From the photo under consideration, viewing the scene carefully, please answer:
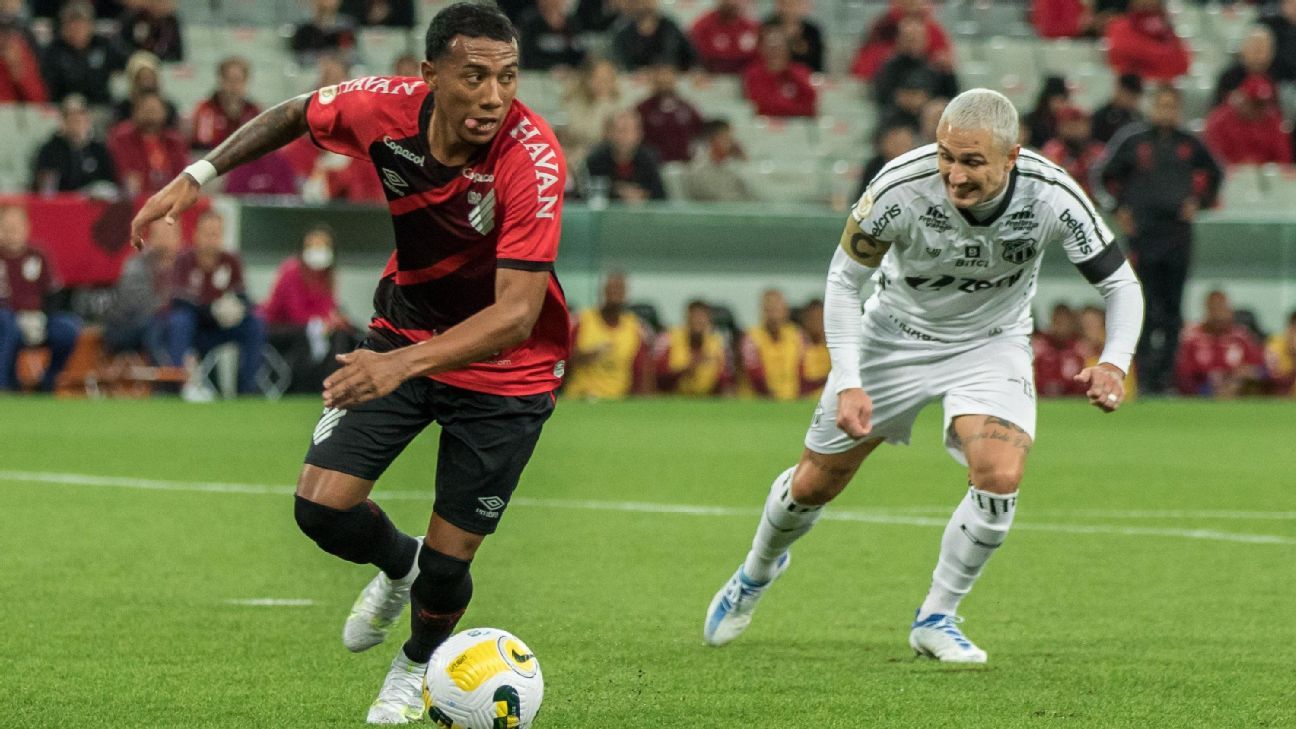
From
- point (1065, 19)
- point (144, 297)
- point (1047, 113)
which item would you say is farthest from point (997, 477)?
point (1065, 19)

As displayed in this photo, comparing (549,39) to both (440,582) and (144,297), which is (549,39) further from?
(440,582)

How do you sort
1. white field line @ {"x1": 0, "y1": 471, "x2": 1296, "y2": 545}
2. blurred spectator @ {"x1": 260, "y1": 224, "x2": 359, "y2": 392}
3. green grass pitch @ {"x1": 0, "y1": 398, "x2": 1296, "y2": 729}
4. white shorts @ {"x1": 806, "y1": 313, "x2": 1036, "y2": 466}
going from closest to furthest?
green grass pitch @ {"x1": 0, "y1": 398, "x2": 1296, "y2": 729}, white shorts @ {"x1": 806, "y1": 313, "x2": 1036, "y2": 466}, white field line @ {"x1": 0, "y1": 471, "x2": 1296, "y2": 545}, blurred spectator @ {"x1": 260, "y1": 224, "x2": 359, "y2": 392}

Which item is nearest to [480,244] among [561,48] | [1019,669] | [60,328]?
[1019,669]

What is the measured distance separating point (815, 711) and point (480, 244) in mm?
1692

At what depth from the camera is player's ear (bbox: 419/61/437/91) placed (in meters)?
5.66

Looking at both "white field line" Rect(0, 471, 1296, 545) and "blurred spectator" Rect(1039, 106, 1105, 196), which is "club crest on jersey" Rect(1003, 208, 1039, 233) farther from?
"blurred spectator" Rect(1039, 106, 1105, 196)

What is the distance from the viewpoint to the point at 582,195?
19.2m

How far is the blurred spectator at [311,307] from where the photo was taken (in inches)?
695

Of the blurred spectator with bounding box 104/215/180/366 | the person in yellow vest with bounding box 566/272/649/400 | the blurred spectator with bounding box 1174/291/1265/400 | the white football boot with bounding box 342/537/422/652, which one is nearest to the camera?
the white football boot with bounding box 342/537/422/652

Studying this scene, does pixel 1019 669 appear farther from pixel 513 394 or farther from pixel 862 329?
pixel 513 394

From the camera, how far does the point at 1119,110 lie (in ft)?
70.7

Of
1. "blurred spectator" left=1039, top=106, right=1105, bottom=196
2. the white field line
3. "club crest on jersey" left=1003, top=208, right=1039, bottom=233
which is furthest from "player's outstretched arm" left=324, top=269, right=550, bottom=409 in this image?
"blurred spectator" left=1039, top=106, right=1105, bottom=196

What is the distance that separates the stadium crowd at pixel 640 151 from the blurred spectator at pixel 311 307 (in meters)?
0.02

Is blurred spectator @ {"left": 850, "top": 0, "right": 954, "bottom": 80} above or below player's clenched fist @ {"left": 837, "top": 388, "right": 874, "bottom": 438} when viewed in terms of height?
below
